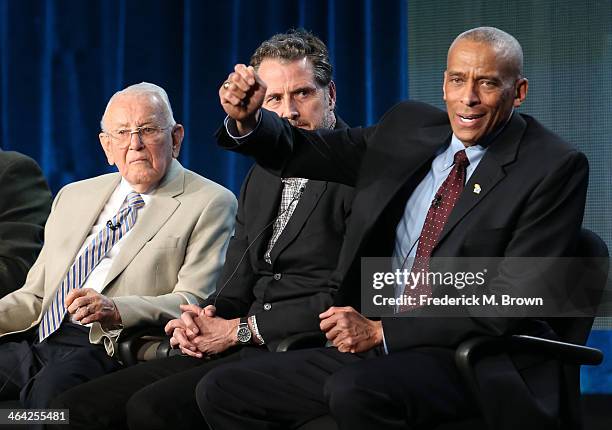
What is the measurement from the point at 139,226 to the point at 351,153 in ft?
2.81

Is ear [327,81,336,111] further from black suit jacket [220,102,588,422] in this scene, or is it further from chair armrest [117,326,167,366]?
chair armrest [117,326,167,366]

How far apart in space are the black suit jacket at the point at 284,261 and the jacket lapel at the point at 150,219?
0.33 m

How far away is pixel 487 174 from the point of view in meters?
2.53

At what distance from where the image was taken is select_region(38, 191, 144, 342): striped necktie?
3252mm

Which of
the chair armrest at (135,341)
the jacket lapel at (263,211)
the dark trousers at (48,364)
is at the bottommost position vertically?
the dark trousers at (48,364)

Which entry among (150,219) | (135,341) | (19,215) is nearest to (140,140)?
(150,219)

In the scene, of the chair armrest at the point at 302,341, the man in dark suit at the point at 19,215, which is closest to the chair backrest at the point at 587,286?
the chair armrest at the point at 302,341

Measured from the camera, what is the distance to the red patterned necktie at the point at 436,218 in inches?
101

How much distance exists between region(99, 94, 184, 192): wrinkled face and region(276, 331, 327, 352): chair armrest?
96 centimetres

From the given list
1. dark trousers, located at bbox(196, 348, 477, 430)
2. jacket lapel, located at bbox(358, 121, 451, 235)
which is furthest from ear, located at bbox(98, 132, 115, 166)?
dark trousers, located at bbox(196, 348, 477, 430)

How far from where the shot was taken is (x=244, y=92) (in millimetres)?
2316

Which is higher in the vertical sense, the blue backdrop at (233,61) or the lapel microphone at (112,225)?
the blue backdrop at (233,61)

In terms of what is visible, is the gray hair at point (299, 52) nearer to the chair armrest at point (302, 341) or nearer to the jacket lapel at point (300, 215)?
the jacket lapel at point (300, 215)

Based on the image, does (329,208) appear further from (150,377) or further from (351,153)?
(150,377)
